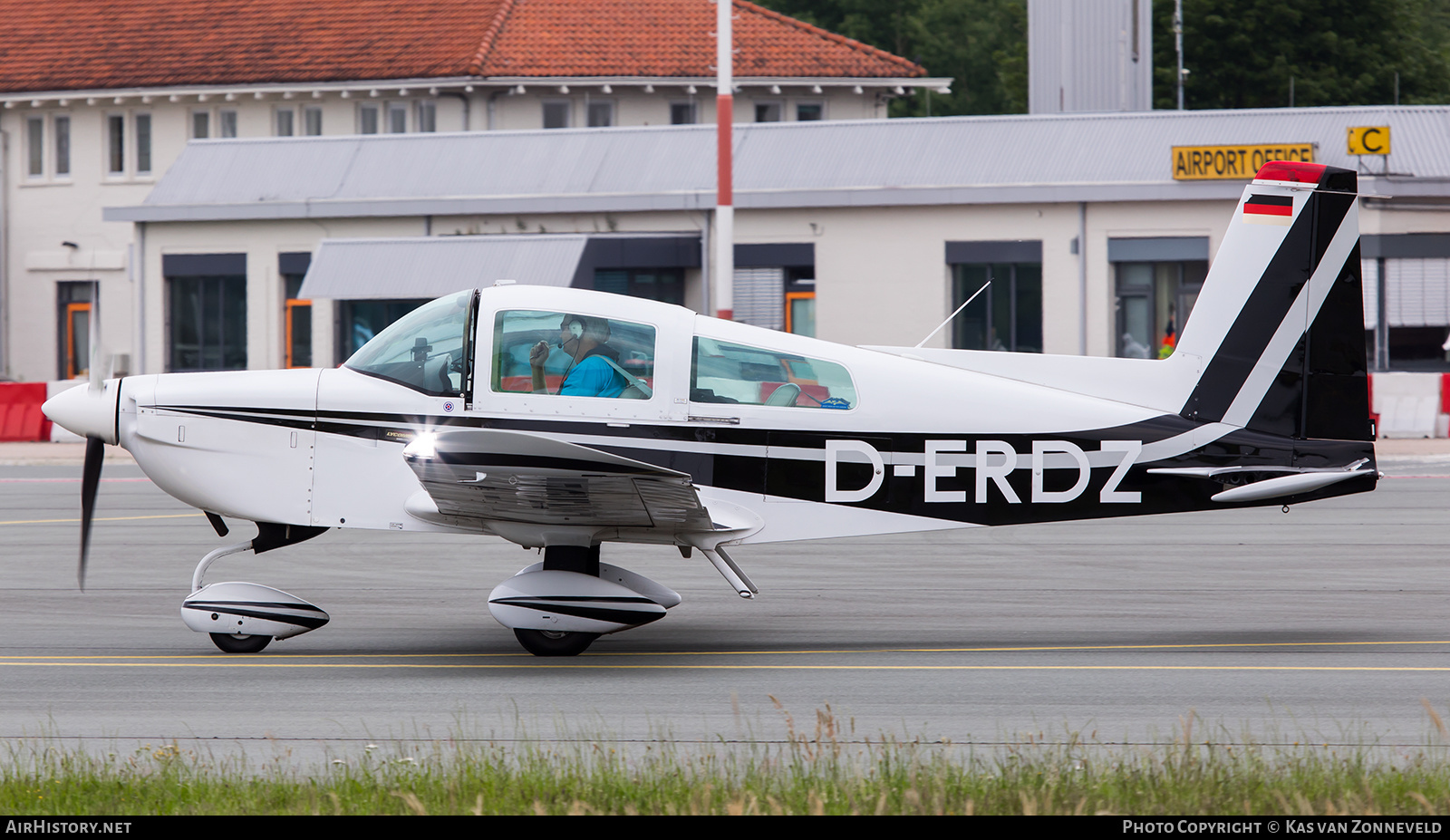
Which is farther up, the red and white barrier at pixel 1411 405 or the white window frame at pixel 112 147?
the white window frame at pixel 112 147

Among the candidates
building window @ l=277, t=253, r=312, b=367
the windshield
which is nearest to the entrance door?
building window @ l=277, t=253, r=312, b=367

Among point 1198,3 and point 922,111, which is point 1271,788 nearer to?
point 1198,3

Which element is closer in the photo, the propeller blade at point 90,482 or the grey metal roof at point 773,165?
the propeller blade at point 90,482

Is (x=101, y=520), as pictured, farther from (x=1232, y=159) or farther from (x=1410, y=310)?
(x=1410, y=310)

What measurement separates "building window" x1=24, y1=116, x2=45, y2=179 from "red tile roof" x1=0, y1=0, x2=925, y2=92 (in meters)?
1.20

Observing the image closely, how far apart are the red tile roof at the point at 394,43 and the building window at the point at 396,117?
3.32 ft

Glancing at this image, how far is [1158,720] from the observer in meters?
7.21

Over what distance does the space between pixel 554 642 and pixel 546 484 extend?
1.21 meters

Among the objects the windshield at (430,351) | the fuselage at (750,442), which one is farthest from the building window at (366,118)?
the windshield at (430,351)

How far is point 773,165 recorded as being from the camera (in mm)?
31719

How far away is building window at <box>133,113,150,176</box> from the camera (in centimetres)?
4069

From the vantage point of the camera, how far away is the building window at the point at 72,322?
40656 millimetres

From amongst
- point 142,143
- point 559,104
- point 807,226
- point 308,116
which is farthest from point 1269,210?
point 142,143

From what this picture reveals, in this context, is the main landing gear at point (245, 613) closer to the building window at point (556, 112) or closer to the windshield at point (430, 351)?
the windshield at point (430, 351)
